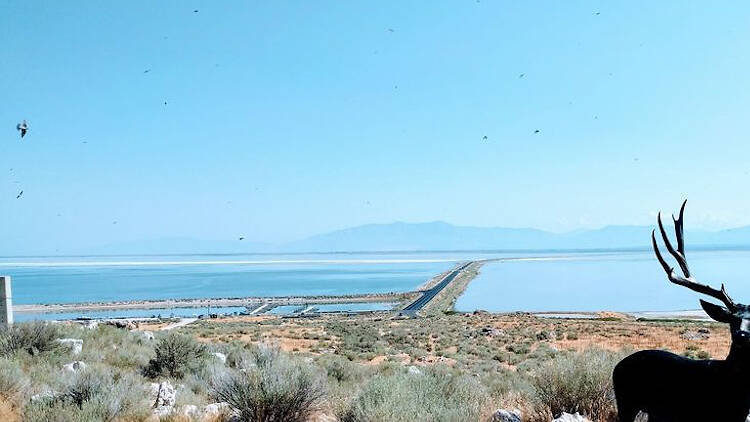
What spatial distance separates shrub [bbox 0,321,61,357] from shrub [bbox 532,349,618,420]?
8890 mm

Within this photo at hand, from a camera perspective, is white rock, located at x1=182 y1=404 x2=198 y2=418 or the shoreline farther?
the shoreline

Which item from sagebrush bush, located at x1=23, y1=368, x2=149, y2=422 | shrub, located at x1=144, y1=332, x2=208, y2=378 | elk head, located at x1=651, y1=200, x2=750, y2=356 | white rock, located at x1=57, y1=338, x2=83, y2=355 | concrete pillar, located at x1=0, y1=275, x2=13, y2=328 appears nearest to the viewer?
elk head, located at x1=651, y1=200, x2=750, y2=356

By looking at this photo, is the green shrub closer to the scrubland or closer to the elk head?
the scrubland

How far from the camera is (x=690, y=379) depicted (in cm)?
369

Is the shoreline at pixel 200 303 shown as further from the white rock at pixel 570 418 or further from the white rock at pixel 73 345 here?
the white rock at pixel 570 418

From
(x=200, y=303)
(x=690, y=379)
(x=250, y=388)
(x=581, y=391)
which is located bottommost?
(x=200, y=303)

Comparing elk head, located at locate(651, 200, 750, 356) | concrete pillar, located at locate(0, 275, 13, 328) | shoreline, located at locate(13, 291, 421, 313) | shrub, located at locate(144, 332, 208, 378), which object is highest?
elk head, located at locate(651, 200, 750, 356)

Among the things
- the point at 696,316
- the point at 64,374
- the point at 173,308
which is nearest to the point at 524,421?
the point at 64,374

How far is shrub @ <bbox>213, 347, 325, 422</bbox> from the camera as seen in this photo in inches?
218

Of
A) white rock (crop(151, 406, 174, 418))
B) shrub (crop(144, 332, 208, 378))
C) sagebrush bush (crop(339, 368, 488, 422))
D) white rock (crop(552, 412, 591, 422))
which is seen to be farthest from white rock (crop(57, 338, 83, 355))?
white rock (crop(552, 412, 591, 422))

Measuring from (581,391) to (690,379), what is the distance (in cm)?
250

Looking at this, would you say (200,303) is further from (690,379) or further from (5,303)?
(690,379)

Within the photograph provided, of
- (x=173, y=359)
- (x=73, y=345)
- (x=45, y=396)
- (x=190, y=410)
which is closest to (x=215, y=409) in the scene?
(x=190, y=410)

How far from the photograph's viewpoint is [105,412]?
541 cm
